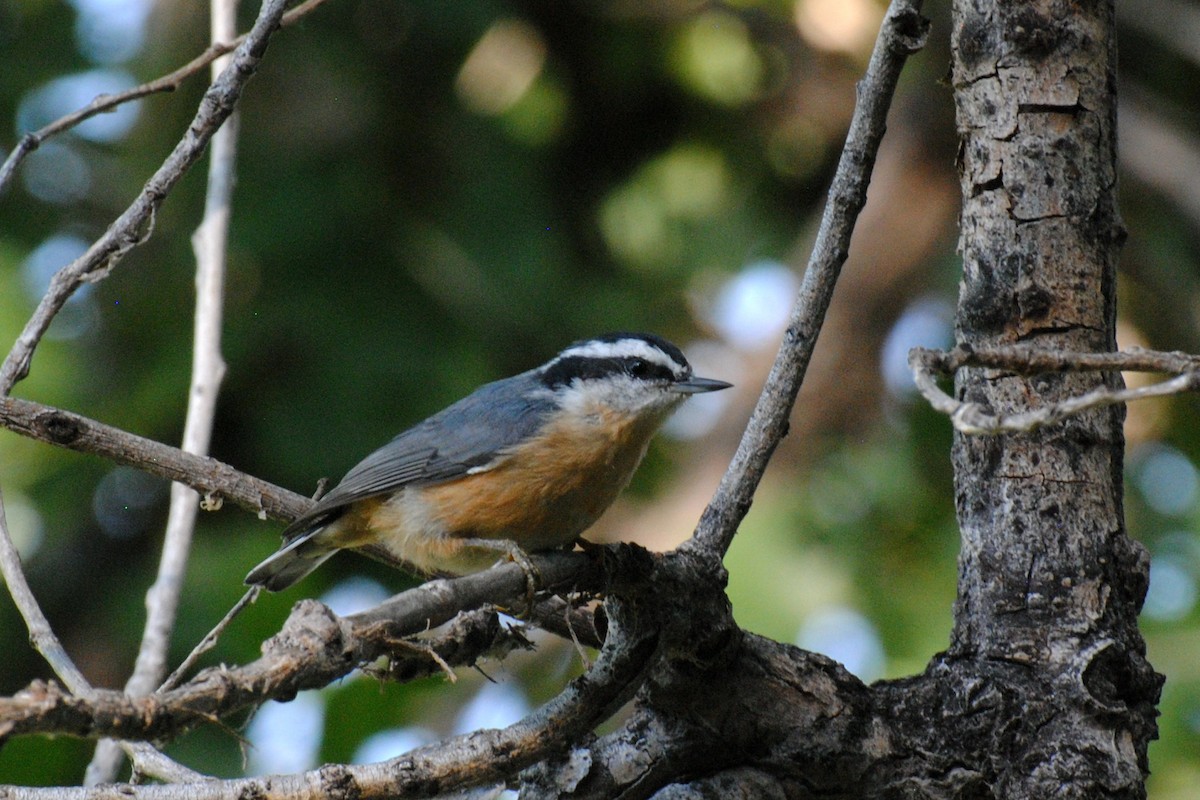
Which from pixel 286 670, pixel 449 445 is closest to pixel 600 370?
pixel 449 445

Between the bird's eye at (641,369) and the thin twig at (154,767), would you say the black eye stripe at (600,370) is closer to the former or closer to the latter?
the bird's eye at (641,369)

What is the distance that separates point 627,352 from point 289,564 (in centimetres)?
119

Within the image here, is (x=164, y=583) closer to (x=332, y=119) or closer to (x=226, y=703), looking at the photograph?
(x=226, y=703)

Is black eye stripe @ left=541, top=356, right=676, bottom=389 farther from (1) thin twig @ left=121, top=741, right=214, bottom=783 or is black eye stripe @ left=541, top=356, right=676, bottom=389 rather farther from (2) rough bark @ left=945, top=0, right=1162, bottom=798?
(1) thin twig @ left=121, top=741, right=214, bottom=783

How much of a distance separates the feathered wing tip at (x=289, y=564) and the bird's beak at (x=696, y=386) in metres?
1.13

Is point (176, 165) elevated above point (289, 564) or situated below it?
above

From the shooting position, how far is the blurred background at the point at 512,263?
4.77 m

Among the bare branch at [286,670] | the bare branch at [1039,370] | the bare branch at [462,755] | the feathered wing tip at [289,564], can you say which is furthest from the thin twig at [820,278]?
the feathered wing tip at [289,564]

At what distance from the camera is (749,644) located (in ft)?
6.85

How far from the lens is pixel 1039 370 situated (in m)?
1.68

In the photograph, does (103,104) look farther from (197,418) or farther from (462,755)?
(462,755)

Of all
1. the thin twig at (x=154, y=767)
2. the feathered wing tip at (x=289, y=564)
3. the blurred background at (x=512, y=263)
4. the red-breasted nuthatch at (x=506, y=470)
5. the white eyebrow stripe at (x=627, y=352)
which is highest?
the blurred background at (x=512, y=263)

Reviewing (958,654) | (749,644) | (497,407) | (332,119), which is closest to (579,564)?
(749,644)

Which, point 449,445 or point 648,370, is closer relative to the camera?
point 449,445
